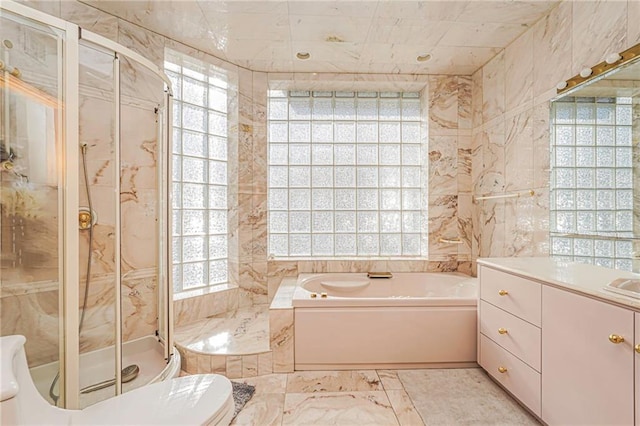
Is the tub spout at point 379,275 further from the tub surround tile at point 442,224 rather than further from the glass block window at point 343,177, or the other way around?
the tub surround tile at point 442,224

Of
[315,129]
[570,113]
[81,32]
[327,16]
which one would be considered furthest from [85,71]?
[570,113]

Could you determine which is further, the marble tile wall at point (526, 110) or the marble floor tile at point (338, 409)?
the marble tile wall at point (526, 110)

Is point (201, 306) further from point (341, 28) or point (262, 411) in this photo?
point (341, 28)

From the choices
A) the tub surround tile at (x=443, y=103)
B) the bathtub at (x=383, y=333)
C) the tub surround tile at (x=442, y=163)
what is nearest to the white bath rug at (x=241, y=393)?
the bathtub at (x=383, y=333)

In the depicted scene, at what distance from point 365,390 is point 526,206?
1.74 m

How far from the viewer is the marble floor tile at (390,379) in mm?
1920

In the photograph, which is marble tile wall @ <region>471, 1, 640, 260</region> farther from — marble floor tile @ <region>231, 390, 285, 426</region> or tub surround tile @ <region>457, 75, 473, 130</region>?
marble floor tile @ <region>231, 390, 285, 426</region>

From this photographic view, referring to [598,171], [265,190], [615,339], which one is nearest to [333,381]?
[615,339]

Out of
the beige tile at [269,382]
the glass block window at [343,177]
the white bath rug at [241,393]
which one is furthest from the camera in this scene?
the glass block window at [343,177]

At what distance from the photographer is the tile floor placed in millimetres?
1624

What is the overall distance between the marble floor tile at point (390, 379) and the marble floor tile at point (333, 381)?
3 cm

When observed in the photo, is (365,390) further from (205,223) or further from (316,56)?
(316,56)

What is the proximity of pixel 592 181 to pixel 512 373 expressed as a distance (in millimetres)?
1186

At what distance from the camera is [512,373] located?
5.60ft
